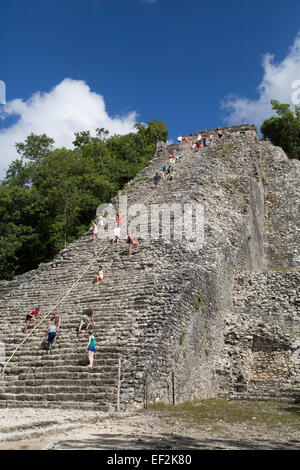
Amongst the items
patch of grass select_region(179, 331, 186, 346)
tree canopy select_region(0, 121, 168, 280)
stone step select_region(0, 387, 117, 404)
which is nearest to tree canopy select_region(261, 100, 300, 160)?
tree canopy select_region(0, 121, 168, 280)

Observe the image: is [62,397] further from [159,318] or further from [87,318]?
[159,318]

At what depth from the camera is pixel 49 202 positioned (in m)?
24.8

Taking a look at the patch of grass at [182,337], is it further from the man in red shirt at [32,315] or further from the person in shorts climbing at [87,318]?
the man in red shirt at [32,315]

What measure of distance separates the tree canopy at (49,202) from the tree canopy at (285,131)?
11935 millimetres

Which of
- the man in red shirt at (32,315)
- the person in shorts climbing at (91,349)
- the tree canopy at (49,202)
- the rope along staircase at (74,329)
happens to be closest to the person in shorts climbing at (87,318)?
the rope along staircase at (74,329)

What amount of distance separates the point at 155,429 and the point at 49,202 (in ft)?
63.9

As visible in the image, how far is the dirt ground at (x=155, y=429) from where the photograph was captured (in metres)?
5.54

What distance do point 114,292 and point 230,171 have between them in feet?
36.4

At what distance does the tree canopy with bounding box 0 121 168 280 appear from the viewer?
2409 cm

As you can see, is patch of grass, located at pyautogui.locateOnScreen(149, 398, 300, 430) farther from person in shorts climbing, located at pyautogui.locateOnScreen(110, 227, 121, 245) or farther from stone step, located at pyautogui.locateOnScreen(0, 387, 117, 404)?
person in shorts climbing, located at pyautogui.locateOnScreen(110, 227, 121, 245)

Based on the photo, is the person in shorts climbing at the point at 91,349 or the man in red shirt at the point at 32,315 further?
the man in red shirt at the point at 32,315

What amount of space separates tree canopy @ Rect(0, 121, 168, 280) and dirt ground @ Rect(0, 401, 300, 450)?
1593 centimetres
